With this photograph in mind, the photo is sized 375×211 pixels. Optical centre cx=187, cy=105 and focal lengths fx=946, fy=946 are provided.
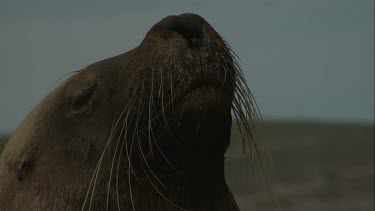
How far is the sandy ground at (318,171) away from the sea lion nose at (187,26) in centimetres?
1763

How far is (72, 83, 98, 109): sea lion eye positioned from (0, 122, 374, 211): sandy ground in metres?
17.2

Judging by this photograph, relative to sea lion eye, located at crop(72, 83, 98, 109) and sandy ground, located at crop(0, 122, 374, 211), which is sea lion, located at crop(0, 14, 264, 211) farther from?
sandy ground, located at crop(0, 122, 374, 211)

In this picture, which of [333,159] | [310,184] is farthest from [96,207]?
[333,159]

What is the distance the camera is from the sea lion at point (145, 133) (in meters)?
4.96

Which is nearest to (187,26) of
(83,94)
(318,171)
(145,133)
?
(145,133)

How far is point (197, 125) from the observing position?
4941mm

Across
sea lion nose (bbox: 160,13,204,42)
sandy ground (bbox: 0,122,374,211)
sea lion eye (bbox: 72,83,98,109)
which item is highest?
sea lion nose (bbox: 160,13,204,42)

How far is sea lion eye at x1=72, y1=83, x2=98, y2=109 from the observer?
5449 millimetres

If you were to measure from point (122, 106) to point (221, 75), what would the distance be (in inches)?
22.9

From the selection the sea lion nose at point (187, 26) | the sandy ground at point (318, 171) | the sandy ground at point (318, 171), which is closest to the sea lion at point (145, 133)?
the sea lion nose at point (187, 26)

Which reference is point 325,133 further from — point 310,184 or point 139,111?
point 139,111

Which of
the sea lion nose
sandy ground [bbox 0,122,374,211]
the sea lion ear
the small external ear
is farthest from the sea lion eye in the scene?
sandy ground [bbox 0,122,374,211]

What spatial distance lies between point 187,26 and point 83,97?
0.85 meters

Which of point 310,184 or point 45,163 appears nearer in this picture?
point 45,163
